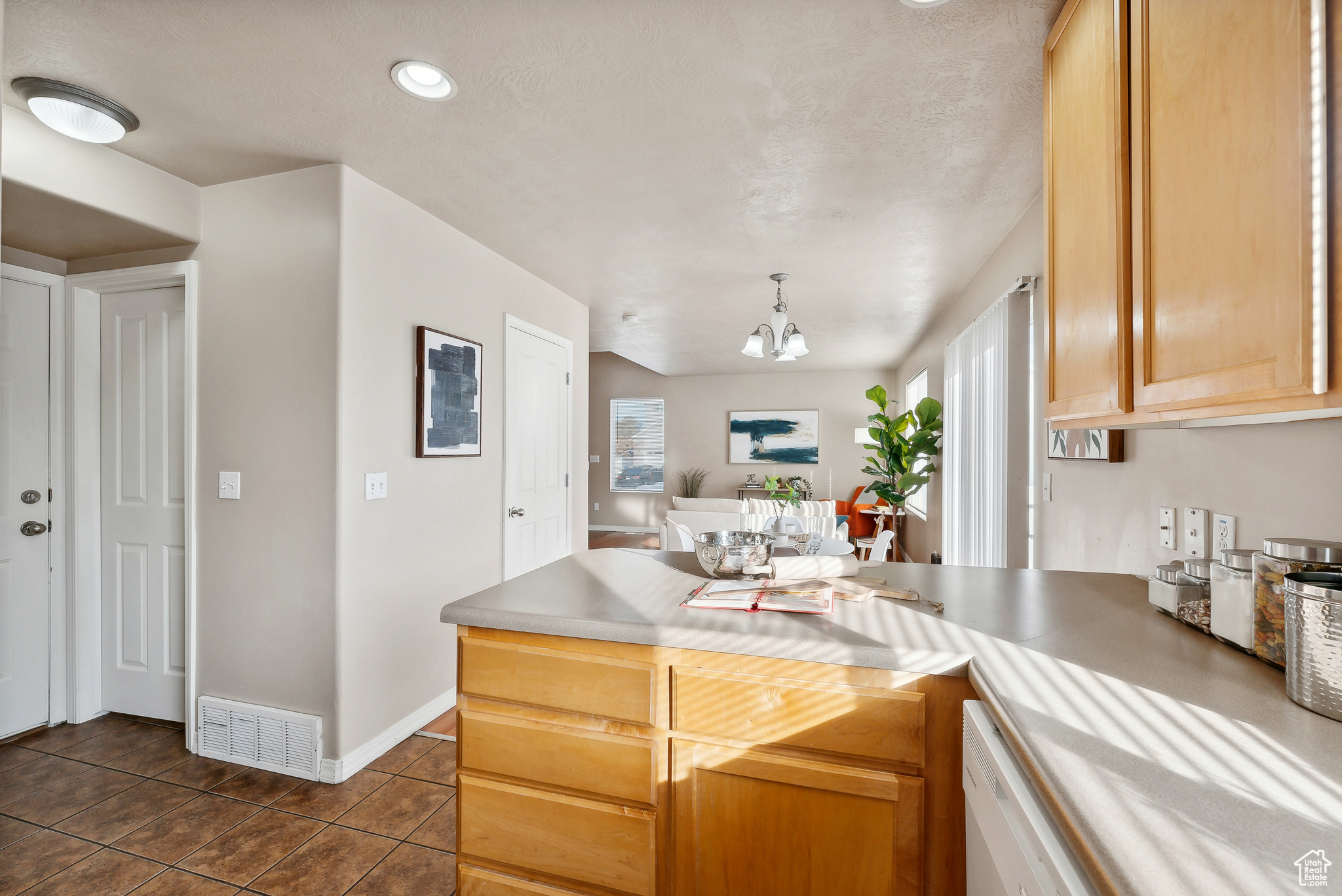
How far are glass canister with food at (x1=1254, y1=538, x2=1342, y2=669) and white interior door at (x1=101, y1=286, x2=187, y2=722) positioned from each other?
11.7 feet

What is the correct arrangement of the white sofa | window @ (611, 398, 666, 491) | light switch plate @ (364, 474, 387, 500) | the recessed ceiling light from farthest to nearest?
window @ (611, 398, 666, 491) < the white sofa < light switch plate @ (364, 474, 387, 500) < the recessed ceiling light

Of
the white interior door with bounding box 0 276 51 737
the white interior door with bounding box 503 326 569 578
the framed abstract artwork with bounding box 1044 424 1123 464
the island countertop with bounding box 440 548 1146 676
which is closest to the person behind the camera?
the island countertop with bounding box 440 548 1146 676

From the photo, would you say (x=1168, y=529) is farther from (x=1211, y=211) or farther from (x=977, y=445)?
(x=977, y=445)

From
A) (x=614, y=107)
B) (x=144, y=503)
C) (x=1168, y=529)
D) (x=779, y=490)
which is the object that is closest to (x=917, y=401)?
(x=779, y=490)

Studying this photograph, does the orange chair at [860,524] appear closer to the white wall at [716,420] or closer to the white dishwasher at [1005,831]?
the white wall at [716,420]

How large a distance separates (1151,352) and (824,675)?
863 millimetres

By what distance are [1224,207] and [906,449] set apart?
14.7 feet

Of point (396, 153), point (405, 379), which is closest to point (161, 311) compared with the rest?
point (405, 379)

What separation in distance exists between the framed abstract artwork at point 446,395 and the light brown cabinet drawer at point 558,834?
166cm

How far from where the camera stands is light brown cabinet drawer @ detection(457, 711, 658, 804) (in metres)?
1.36

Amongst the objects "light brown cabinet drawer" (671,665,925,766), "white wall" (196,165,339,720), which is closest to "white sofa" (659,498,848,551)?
"white wall" (196,165,339,720)

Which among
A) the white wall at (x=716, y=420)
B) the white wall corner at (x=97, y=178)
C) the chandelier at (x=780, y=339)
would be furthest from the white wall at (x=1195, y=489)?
the white wall at (x=716, y=420)
